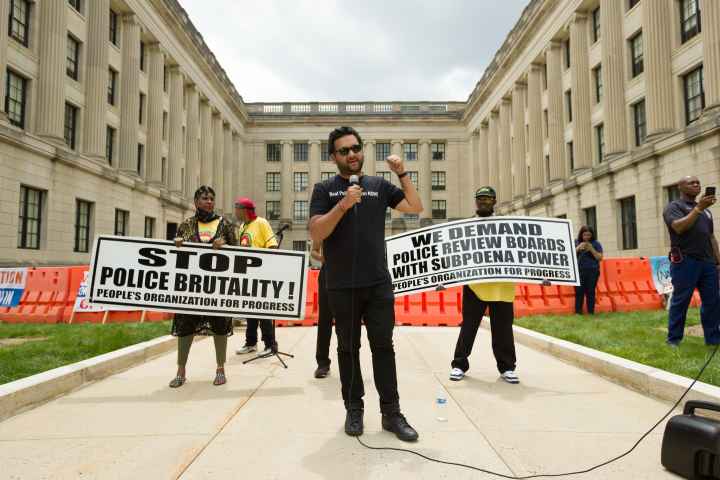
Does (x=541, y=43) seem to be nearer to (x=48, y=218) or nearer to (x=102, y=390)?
(x=48, y=218)

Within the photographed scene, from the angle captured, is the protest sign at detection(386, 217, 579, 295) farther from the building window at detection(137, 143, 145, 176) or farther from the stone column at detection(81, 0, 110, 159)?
the building window at detection(137, 143, 145, 176)

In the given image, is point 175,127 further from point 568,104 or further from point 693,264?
point 693,264

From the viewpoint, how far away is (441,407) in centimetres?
424

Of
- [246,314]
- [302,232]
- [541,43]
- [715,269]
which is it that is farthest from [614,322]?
[302,232]

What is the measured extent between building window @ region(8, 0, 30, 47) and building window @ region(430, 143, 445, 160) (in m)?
39.9

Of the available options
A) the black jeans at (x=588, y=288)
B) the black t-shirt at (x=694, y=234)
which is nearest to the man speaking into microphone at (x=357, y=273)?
the black t-shirt at (x=694, y=234)

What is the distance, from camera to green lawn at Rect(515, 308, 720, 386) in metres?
5.04

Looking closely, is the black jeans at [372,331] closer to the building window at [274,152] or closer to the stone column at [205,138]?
the stone column at [205,138]

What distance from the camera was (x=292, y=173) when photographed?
173 feet

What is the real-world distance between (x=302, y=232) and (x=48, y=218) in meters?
32.5

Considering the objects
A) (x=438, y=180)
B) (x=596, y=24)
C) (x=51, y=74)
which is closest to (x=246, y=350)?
(x=51, y=74)

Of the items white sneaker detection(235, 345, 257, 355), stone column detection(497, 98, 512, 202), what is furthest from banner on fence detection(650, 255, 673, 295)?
stone column detection(497, 98, 512, 202)

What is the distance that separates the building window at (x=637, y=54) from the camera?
2319cm

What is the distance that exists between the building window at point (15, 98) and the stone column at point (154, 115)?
35.2 ft
